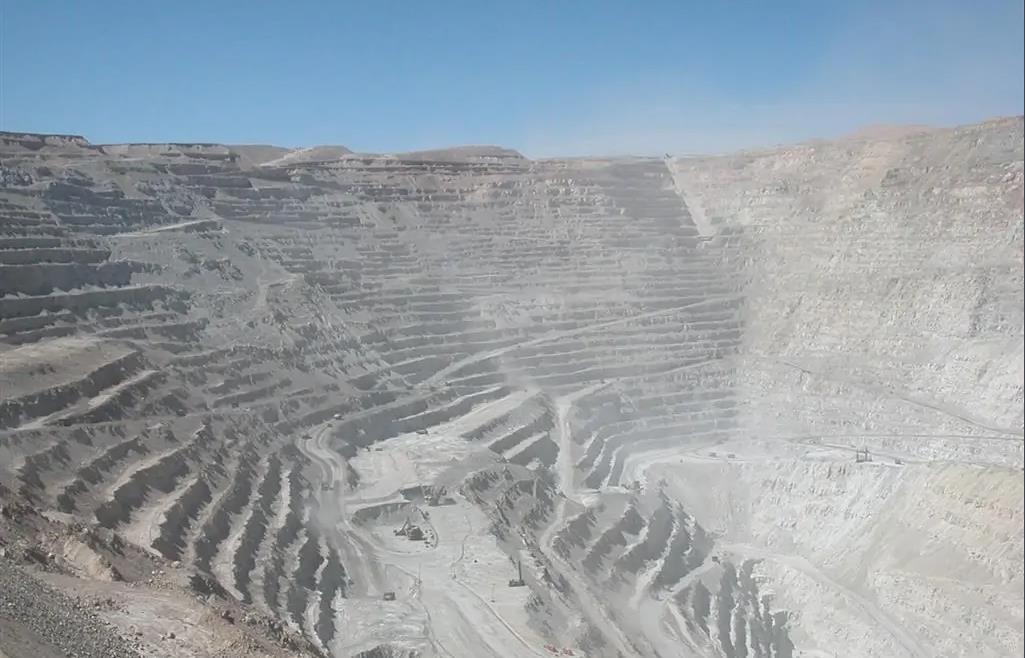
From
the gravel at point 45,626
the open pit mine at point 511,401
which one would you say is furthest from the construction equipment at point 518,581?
the gravel at point 45,626

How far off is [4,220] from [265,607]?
2312 centimetres

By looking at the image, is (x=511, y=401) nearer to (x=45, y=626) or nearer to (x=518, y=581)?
(x=518, y=581)

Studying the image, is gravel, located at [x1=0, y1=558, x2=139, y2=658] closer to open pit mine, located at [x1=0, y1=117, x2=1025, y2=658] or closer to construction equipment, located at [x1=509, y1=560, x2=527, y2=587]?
open pit mine, located at [x1=0, y1=117, x2=1025, y2=658]

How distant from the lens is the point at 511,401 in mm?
37594

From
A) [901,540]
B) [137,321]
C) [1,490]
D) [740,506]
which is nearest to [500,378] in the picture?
[740,506]

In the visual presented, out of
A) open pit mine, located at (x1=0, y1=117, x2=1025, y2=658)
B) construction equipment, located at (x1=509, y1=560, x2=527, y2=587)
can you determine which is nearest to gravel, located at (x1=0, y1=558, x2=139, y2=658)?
open pit mine, located at (x1=0, y1=117, x2=1025, y2=658)

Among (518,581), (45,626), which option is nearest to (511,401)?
(518,581)

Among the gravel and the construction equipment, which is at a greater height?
the gravel

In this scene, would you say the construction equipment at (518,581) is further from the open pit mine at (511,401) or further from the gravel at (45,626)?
the gravel at (45,626)

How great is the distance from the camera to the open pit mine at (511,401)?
1888 cm

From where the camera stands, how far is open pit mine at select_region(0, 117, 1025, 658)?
743 inches

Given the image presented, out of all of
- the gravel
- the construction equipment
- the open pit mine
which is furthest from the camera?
the construction equipment

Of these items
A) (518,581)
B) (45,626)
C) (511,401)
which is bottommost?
(518,581)

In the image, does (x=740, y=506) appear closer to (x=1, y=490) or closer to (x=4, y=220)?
(x=1, y=490)
